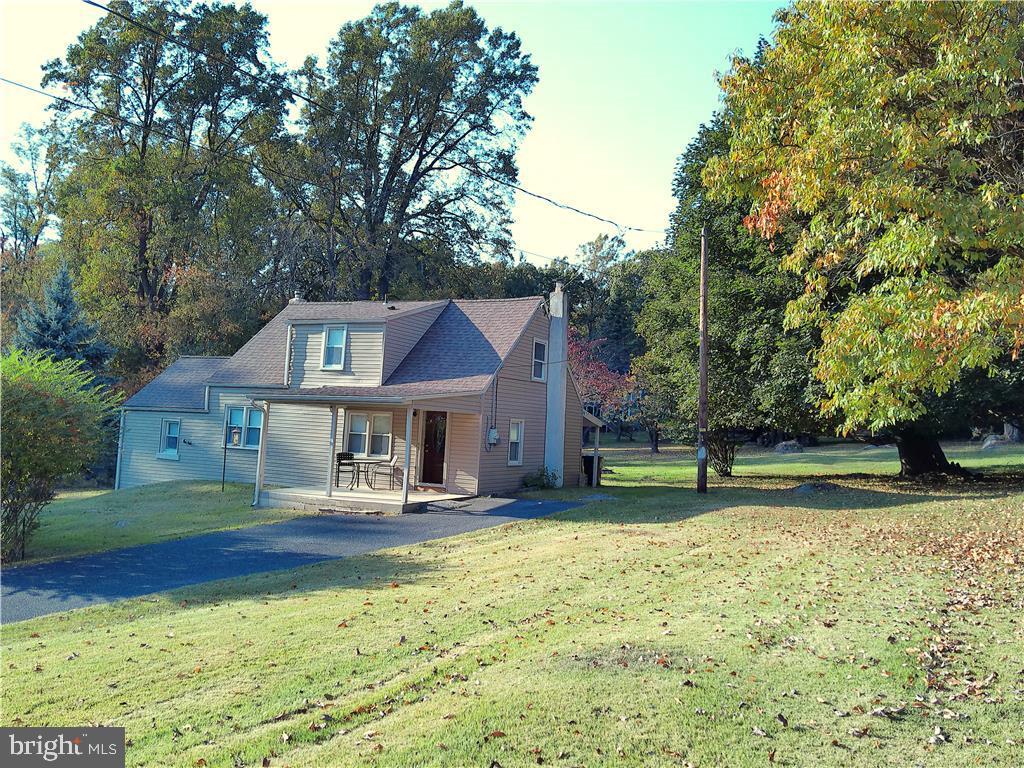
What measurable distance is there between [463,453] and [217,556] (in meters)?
9.00

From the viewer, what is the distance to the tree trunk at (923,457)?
2697 cm

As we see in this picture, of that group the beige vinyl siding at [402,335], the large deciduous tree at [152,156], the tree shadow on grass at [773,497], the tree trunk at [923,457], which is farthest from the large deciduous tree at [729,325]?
the large deciduous tree at [152,156]

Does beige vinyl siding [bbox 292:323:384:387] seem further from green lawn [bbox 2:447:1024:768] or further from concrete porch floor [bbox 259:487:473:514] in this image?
green lawn [bbox 2:447:1024:768]

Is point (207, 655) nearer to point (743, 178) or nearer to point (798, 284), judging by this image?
point (743, 178)

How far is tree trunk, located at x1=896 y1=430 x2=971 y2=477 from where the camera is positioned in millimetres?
26969

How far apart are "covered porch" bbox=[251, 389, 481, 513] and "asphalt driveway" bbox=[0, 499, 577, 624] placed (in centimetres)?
197

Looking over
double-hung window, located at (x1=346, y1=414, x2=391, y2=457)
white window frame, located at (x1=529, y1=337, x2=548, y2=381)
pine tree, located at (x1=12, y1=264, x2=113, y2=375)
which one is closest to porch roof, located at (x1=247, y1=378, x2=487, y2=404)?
double-hung window, located at (x1=346, y1=414, x2=391, y2=457)

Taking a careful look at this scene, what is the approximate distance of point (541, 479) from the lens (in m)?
23.8

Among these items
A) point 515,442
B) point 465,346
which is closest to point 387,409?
point 465,346

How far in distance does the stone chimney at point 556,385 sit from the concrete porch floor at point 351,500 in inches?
183

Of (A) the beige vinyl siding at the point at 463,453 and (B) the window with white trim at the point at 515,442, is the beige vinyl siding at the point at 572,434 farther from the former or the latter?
(A) the beige vinyl siding at the point at 463,453

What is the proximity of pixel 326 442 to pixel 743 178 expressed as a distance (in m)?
14.9

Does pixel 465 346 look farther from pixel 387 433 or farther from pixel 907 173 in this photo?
pixel 907 173

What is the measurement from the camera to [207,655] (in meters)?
7.28
